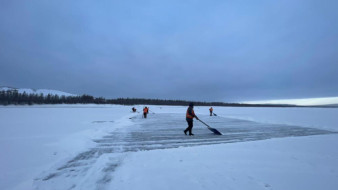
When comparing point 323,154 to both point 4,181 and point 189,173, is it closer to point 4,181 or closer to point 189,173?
point 189,173

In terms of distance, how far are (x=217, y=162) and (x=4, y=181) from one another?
4.28 m

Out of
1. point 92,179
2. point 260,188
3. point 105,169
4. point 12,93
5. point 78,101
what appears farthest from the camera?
point 78,101

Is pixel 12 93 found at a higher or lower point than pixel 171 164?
higher

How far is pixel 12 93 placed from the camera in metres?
69.9

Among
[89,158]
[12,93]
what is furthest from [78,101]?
[89,158]

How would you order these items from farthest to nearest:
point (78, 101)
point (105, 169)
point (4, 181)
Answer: point (78, 101) → point (105, 169) → point (4, 181)

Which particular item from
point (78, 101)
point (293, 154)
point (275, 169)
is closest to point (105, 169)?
point (275, 169)

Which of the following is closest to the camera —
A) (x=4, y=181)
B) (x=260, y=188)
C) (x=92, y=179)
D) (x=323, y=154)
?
(x=260, y=188)

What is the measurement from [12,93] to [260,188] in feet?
329

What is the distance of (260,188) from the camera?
98.7 inches

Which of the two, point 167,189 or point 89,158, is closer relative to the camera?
point 167,189

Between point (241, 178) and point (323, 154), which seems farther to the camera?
point (323, 154)

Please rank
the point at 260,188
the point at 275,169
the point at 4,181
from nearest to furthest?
the point at 260,188, the point at 4,181, the point at 275,169

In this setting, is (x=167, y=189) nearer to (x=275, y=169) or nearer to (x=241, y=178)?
(x=241, y=178)
